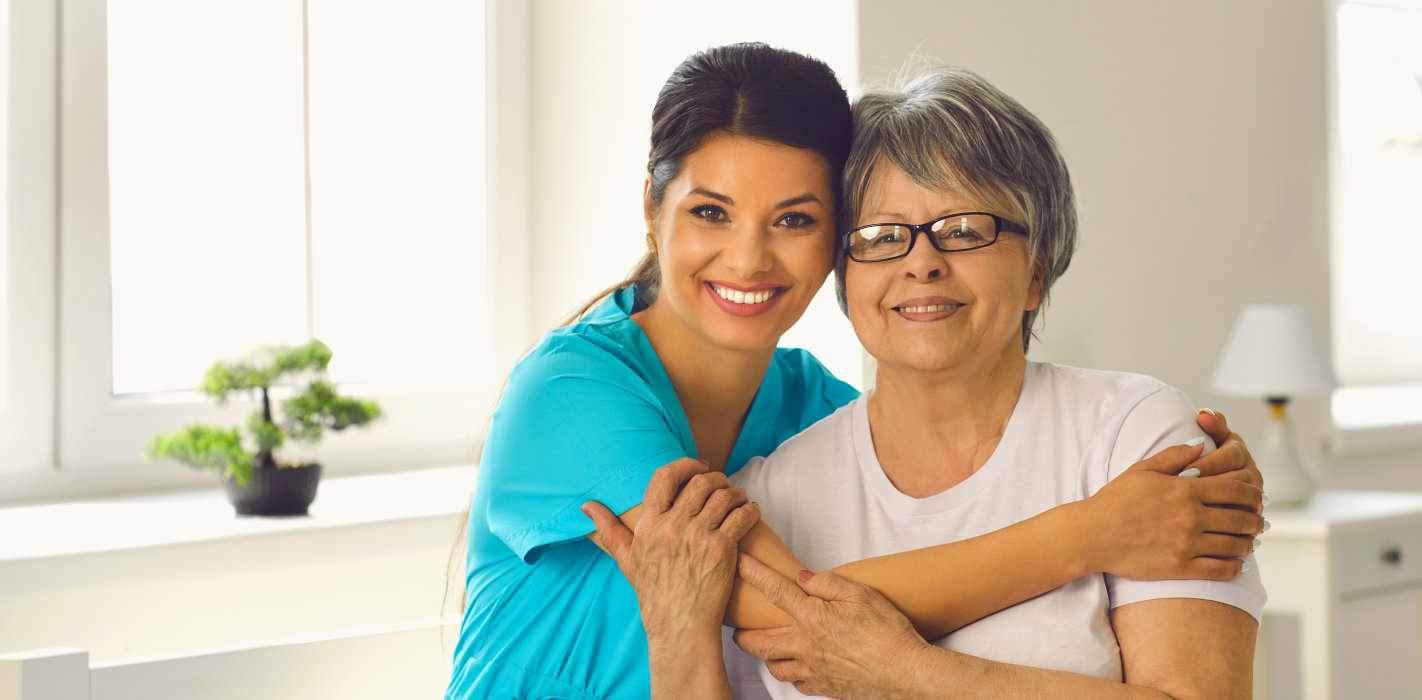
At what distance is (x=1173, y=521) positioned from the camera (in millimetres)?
1173

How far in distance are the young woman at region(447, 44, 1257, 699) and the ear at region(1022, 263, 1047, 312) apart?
23cm

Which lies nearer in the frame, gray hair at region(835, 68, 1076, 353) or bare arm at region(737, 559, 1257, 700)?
bare arm at region(737, 559, 1257, 700)

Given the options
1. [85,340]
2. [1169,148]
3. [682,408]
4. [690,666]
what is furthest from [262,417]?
[1169,148]

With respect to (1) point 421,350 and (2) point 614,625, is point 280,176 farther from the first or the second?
(2) point 614,625

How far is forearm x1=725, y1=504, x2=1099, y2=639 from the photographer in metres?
1.21

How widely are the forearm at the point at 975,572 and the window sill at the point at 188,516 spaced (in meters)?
1.16

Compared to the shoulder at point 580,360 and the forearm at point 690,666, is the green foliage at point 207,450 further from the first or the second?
the forearm at point 690,666

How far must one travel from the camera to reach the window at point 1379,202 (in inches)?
166

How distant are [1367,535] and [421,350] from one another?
7.24 feet

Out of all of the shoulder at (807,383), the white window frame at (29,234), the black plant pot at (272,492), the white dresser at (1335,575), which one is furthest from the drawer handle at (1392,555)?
the white window frame at (29,234)

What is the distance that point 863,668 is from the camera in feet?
4.03

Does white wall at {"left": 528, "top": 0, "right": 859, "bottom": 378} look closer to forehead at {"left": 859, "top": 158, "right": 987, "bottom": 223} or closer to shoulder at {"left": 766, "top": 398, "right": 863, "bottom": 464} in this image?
shoulder at {"left": 766, "top": 398, "right": 863, "bottom": 464}

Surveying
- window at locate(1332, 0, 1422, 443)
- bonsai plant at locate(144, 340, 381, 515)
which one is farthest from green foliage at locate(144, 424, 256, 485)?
window at locate(1332, 0, 1422, 443)

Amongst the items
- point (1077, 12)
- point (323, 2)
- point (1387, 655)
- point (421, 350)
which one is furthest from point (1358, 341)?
point (323, 2)
